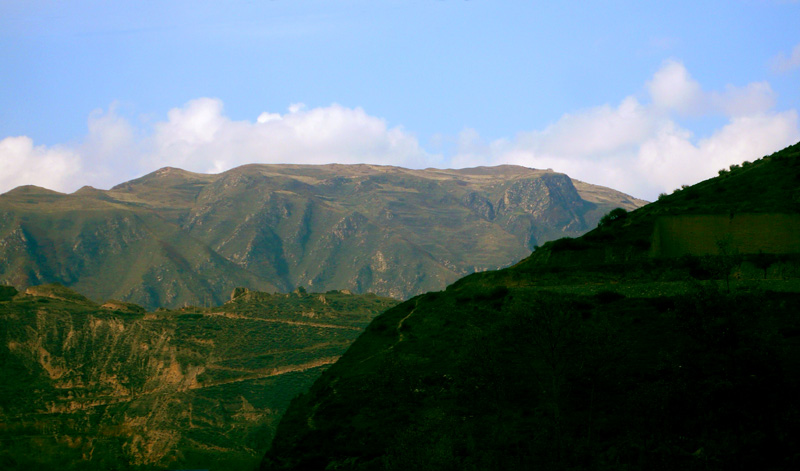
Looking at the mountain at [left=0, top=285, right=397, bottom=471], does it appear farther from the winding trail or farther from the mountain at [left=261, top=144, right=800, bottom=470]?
the mountain at [left=261, top=144, right=800, bottom=470]

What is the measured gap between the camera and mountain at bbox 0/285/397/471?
118 metres

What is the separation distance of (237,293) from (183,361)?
2138 inches

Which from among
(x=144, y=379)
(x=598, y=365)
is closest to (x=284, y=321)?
(x=144, y=379)

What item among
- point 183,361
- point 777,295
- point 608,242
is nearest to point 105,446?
point 183,361

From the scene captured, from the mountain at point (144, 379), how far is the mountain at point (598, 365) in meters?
57.8

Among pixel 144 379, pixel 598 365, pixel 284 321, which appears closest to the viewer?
pixel 598 365

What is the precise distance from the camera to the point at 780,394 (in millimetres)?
39188

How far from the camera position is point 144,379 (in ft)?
454

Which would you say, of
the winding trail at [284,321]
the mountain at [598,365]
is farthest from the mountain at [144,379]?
the mountain at [598,365]

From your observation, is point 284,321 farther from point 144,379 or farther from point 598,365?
point 598,365

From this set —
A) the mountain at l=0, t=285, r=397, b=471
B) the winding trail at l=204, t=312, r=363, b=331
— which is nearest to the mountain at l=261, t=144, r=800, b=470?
the mountain at l=0, t=285, r=397, b=471

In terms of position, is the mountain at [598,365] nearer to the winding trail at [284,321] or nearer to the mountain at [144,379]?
the mountain at [144,379]

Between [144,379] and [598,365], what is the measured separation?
356 ft

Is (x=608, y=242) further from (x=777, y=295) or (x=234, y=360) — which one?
(x=234, y=360)
